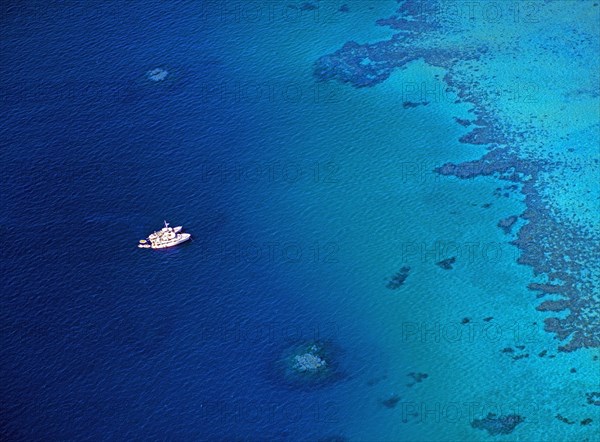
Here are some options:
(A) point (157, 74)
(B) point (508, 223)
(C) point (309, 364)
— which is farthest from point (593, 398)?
(A) point (157, 74)

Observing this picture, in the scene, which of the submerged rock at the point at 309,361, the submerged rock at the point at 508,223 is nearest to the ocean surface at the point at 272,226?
the submerged rock at the point at 508,223

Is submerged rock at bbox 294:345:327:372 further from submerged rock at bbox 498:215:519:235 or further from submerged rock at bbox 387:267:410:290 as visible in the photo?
submerged rock at bbox 498:215:519:235

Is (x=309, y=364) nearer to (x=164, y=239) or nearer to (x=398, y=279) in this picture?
(x=398, y=279)

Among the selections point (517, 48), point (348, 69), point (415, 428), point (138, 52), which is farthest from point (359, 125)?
point (415, 428)

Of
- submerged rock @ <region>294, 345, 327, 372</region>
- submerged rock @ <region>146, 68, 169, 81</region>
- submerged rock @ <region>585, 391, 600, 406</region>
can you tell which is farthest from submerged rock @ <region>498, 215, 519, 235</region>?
submerged rock @ <region>146, 68, 169, 81</region>

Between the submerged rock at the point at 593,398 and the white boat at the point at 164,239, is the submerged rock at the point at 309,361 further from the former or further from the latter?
the submerged rock at the point at 593,398

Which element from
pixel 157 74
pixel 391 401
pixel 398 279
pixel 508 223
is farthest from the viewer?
pixel 157 74

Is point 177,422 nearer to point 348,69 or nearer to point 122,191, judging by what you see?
point 122,191
